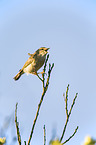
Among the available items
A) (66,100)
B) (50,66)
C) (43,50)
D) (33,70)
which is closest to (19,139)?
(66,100)

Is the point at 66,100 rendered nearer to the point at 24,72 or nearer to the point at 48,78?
the point at 48,78

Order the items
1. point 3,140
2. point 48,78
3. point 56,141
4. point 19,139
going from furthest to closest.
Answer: point 48,78 < point 19,139 < point 3,140 < point 56,141

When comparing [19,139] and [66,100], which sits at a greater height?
[66,100]

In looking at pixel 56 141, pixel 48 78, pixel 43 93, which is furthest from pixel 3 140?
pixel 48 78

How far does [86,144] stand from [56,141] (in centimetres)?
14

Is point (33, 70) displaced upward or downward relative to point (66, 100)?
upward

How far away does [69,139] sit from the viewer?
2.00 meters

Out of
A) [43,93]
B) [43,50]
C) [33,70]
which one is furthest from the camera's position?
[43,50]

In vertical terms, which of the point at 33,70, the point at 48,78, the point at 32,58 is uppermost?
the point at 32,58

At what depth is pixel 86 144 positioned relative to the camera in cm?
96

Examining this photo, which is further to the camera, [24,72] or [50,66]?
[24,72]

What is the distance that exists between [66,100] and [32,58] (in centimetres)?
330

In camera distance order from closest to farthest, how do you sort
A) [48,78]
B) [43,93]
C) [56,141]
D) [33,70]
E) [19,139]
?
[56,141], [19,139], [43,93], [48,78], [33,70]

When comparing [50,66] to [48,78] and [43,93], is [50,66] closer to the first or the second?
[48,78]
